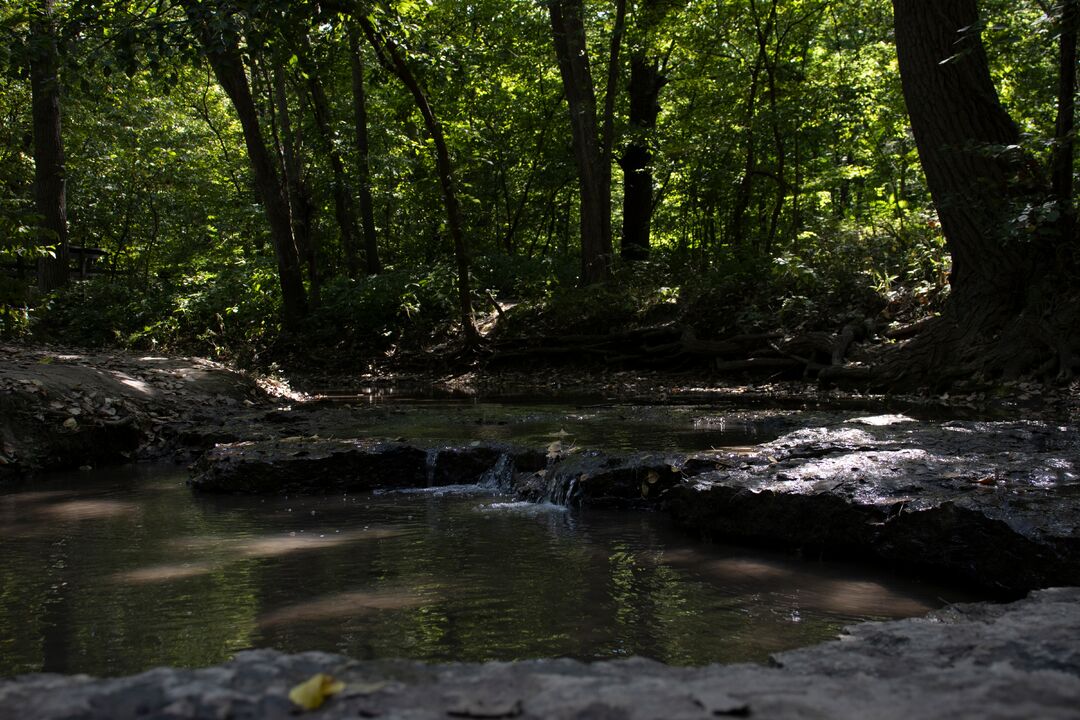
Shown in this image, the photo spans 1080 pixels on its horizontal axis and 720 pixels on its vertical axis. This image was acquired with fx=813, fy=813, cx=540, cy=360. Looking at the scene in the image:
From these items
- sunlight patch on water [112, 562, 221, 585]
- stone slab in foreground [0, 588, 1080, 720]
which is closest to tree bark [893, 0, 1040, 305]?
stone slab in foreground [0, 588, 1080, 720]

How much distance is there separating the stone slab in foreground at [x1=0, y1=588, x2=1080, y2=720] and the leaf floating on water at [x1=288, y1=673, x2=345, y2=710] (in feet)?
0.07

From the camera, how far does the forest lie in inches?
406

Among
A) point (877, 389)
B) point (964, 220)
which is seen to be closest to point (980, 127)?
point (964, 220)

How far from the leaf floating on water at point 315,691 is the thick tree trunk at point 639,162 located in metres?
18.6

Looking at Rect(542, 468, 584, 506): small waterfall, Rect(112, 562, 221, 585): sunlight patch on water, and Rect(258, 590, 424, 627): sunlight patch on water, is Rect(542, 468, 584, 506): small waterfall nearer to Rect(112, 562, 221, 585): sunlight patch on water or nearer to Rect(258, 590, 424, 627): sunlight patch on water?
Rect(258, 590, 424, 627): sunlight patch on water

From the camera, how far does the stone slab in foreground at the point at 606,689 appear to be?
171 centimetres

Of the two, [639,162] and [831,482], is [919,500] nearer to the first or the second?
[831,482]

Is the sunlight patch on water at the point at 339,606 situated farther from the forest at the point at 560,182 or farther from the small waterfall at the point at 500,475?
the forest at the point at 560,182

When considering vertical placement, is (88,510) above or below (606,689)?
below

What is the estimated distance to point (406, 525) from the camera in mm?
5742

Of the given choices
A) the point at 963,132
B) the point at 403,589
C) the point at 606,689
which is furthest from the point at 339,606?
the point at 963,132

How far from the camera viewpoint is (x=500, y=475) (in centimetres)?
721

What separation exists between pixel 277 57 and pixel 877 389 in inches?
371

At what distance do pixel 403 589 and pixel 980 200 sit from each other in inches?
369
